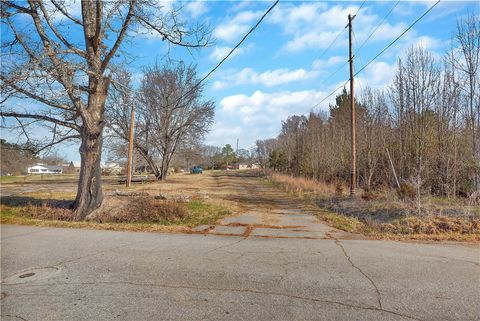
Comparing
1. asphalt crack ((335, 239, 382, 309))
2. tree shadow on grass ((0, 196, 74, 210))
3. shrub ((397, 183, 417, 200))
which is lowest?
asphalt crack ((335, 239, 382, 309))

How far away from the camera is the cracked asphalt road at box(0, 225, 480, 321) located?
12.7 ft

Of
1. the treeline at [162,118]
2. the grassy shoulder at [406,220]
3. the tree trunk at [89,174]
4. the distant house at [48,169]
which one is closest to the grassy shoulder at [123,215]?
the tree trunk at [89,174]

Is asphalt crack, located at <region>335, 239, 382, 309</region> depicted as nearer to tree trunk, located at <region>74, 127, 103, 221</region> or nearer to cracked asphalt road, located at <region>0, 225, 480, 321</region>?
cracked asphalt road, located at <region>0, 225, 480, 321</region>

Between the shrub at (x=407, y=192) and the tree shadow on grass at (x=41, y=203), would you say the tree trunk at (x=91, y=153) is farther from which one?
the shrub at (x=407, y=192)

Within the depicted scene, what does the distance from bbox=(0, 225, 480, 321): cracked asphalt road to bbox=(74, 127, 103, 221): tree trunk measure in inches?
172

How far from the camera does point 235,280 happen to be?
4.95 metres

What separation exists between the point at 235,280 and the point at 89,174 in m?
9.17

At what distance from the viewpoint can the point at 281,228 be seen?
10.4 metres

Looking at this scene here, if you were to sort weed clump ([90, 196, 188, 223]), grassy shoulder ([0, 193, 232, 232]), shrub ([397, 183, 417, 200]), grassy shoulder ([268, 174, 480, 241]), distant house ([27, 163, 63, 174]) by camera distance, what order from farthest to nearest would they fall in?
distant house ([27, 163, 63, 174]) → shrub ([397, 183, 417, 200]) → weed clump ([90, 196, 188, 223]) → grassy shoulder ([0, 193, 232, 232]) → grassy shoulder ([268, 174, 480, 241])

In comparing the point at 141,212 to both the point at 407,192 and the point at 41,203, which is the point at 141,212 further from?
the point at 407,192

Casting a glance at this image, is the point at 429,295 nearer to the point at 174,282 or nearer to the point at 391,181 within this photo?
the point at 174,282

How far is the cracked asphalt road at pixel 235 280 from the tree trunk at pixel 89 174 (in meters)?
4.36

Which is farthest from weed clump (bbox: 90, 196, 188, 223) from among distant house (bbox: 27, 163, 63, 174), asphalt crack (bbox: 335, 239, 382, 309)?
distant house (bbox: 27, 163, 63, 174)

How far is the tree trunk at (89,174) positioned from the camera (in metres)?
12.2
